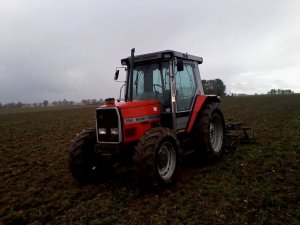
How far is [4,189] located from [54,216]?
2.28m

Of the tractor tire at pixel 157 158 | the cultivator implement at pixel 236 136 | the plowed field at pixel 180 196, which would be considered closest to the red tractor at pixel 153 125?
the tractor tire at pixel 157 158

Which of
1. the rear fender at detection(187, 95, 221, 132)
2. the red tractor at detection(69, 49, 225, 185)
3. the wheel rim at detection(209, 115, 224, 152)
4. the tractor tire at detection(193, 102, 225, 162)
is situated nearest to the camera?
the red tractor at detection(69, 49, 225, 185)

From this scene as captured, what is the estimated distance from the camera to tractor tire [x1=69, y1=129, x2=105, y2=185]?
19.8 ft

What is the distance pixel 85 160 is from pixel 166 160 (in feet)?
5.54

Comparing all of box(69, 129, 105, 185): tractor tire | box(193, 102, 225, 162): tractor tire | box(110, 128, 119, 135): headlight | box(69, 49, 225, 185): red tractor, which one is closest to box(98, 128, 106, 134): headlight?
box(69, 49, 225, 185): red tractor

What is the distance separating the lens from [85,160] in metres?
6.09

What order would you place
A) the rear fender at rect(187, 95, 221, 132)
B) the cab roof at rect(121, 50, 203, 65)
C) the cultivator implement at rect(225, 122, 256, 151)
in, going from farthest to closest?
the cultivator implement at rect(225, 122, 256, 151) → the rear fender at rect(187, 95, 221, 132) → the cab roof at rect(121, 50, 203, 65)

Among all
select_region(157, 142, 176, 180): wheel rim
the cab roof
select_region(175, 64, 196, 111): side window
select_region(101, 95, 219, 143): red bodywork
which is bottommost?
select_region(157, 142, 176, 180): wheel rim

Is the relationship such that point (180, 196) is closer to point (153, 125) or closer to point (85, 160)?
point (153, 125)

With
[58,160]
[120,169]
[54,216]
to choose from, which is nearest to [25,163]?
[58,160]

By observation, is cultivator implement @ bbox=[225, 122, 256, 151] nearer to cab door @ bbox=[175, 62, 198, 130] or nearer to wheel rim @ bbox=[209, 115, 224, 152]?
wheel rim @ bbox=[209, 115, 224, 152]

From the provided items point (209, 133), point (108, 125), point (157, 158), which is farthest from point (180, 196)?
point (209, 133)

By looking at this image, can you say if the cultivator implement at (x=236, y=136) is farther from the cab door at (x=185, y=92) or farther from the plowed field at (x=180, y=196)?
the cab door at (x=185, y=92)

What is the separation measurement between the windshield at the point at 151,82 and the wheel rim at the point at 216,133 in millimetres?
1971
